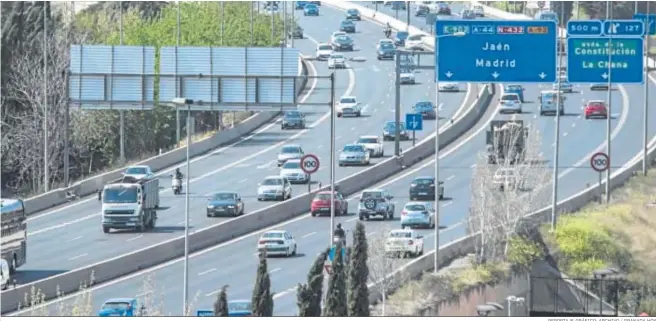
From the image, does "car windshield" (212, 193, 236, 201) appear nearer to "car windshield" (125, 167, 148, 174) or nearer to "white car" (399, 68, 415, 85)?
"car windshield" (125, 167, 148, 174)

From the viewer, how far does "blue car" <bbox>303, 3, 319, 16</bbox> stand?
140 meters

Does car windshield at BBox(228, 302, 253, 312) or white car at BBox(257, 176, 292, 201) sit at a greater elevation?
white car at BBox(257, 176, 292, 201)

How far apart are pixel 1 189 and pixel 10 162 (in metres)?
1.43

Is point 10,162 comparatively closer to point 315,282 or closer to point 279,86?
point 279,86

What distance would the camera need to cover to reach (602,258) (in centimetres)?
7094

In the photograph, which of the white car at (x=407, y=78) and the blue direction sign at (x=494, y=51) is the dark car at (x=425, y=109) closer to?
the white car at (x=407, y=78)

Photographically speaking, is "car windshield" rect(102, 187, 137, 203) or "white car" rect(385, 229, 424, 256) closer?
"white car" rect(385, 229, 424, 256)

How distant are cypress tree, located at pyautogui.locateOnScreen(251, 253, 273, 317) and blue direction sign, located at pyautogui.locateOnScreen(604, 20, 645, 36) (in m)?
25.6

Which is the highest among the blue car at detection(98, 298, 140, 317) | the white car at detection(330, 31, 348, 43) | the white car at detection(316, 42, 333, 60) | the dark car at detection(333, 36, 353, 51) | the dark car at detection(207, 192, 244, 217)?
the white car at detection(330, 31, 348, 43)

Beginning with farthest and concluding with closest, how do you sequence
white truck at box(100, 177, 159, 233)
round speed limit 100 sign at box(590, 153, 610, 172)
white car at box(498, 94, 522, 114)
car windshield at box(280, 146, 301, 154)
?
white car at box(498, 94, 522, 114) < car windshield at box(280, 146, 301, 154) < round speed limit 100 sign at box(590, 153, 610, 172) < white truck at box(100, 177, 159, 233)

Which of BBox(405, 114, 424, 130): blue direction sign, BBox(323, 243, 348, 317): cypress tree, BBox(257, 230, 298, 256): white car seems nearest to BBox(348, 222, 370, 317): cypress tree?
BBox(323, 243, 348, 317): cypress tree

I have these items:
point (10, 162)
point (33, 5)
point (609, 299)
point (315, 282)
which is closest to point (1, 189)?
point (10, 162)

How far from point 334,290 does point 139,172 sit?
121ft

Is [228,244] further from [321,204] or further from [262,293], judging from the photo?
[262,293]
